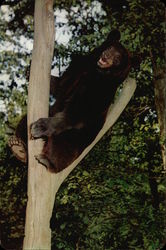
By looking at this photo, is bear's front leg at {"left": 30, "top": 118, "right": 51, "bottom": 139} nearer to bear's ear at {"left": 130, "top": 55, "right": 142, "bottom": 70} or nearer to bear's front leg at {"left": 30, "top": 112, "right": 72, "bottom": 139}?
bear's front leg at {"left": 30, "top": 112, "right": 72, "bottom": 139}

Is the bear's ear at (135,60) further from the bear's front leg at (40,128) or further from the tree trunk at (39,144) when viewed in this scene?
the bear's front leg at (40,128)

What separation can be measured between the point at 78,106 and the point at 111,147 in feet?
5.50

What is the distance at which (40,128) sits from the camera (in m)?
2.95

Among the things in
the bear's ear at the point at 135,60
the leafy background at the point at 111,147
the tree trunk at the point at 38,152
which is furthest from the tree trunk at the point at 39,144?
the bear's ear at the point at 135,60

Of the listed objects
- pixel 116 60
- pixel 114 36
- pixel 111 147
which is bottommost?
pixel 111 147

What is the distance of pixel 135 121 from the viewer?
5.21 m

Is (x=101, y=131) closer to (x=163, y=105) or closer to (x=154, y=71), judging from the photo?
(x=163, y=105)

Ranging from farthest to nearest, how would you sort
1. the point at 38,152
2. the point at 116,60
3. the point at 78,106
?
the point at 116,60 < the point at 78,106 < the point at 38,152

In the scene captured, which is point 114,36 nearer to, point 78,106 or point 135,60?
point 135,60

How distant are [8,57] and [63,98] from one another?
8.82 feet

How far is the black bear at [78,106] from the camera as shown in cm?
330

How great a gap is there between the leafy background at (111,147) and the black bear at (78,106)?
41cm

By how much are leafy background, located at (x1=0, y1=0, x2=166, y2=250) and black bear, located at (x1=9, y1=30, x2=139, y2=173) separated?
0.41 m

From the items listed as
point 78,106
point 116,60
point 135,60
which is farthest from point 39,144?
point 135,60
